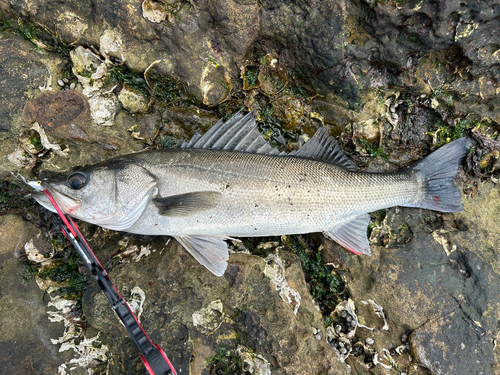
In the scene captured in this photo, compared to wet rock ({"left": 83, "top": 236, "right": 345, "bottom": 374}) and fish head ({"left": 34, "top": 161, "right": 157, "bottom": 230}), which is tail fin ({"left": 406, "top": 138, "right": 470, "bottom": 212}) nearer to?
wet rock ({"left": 83, "top": 236, "right": 345, "bottom": 374})

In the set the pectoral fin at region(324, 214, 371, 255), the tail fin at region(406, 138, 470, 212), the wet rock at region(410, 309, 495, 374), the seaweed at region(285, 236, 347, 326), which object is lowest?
the wet rock at region(410, 309, 495, 374)

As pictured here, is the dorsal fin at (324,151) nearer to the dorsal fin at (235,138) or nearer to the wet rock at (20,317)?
the dorsal fin at (235,138)

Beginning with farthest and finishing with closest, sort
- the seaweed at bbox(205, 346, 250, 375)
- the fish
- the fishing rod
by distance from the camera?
the fish
the seaweed at bbox(205, 346, 250, 375)
the fishing rod

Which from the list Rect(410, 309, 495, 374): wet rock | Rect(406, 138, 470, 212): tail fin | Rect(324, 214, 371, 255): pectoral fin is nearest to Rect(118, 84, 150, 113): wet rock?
Rect(324, 214, 371, 255): pectoral fin

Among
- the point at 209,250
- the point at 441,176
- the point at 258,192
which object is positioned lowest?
the point at 209,250

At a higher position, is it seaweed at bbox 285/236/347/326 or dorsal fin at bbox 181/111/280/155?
dorsal fin at bbox 181/111/280/155

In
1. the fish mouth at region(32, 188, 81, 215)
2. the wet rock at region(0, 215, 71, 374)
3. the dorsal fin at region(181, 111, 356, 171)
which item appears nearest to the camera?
the fish mouth at region(32, 188, 81, 215)

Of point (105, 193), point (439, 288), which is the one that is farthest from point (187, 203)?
point (439, 288)

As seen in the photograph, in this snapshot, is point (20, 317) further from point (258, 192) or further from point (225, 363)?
point (258, 192)
